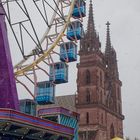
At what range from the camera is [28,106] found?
45.0m

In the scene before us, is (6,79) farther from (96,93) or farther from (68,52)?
(96,93)

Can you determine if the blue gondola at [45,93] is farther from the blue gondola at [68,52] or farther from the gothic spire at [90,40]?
the gothic spire at [90,40]

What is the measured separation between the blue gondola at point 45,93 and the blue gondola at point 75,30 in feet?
23.6

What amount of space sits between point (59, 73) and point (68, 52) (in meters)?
3.18

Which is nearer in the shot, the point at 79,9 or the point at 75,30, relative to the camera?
the point at 75,30

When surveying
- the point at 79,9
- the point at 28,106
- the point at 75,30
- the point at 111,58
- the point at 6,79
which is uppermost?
the point at 111,58

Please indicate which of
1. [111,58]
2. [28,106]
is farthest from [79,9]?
[111,58]

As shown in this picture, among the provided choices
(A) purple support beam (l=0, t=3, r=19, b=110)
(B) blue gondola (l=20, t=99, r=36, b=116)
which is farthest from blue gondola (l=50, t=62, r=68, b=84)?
(A) purple support beam (l=0, t=3, r=19, b=110)

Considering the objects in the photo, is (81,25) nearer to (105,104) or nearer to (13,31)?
(13,31)

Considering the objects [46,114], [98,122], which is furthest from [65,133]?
[98,122]

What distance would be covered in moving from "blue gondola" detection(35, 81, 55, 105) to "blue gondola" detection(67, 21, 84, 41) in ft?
23.6

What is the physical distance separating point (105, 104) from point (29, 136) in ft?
207

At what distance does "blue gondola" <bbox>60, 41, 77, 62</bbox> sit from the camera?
48219 millimetres

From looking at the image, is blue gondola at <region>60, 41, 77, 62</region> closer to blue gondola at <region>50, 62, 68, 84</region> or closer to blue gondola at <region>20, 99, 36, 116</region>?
blue gondola at <region>50, 62, 68, 84</region>
